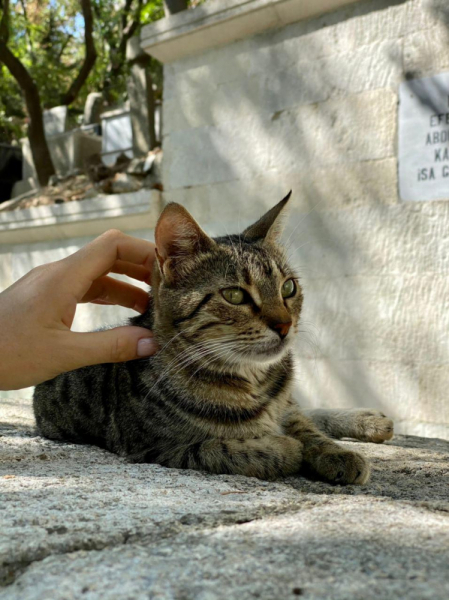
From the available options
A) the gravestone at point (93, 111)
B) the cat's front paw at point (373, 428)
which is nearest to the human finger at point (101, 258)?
the cat's front paw at point (373, 428)

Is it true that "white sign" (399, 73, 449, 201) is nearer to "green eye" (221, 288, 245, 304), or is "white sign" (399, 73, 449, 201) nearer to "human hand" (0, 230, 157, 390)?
"green eye" (221, 288, 245, 304)

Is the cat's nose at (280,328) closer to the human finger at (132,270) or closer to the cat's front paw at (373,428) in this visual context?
the human finger at (132,270)

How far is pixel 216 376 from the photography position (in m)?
2.39

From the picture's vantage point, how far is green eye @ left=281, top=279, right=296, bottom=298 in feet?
8.35

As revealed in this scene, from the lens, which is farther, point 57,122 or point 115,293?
point 57,122

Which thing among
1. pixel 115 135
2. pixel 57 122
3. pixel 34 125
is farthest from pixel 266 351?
pixel 57 122

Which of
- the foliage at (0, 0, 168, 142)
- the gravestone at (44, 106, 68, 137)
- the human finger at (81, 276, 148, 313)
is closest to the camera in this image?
the human finger at (81, 276, 148, 313)

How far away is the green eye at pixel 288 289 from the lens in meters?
2.54

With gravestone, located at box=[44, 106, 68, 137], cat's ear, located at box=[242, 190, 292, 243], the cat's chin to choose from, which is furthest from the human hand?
gravestone, located at box=[44, 106, 68, 137]

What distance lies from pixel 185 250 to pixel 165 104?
3592 mm

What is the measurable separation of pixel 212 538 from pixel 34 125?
372 inches

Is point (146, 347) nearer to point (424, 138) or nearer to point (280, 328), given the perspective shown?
point (280, 328)

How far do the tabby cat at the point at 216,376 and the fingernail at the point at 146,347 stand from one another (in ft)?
0.13

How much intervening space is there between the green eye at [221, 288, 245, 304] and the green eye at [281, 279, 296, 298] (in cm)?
23
